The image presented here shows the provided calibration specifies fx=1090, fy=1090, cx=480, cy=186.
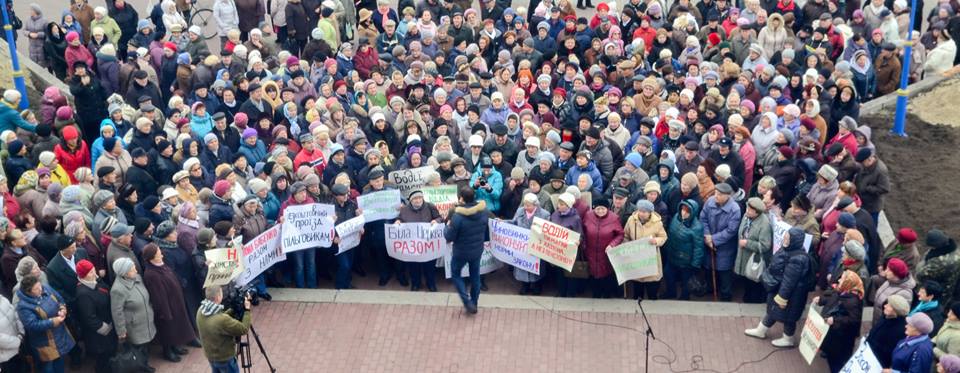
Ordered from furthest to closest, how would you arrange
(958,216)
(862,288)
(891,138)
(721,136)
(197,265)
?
(891,138), (958,216), (721,136), (197,265), (862,288)

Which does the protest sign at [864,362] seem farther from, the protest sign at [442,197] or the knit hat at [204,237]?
the knit hat at [204,237]

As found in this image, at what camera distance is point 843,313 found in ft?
36.8

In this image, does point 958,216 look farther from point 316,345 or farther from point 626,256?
point 316,345

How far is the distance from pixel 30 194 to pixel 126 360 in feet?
9.73

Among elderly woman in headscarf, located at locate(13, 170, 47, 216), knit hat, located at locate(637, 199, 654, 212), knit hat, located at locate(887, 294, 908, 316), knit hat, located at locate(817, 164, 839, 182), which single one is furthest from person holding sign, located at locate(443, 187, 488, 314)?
elderly woman in headscarf, located at locate(13, 170, 47, 216)

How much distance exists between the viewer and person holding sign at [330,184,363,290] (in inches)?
537

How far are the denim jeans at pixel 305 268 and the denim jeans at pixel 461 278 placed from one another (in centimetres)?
188

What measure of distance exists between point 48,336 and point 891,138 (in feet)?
45.1

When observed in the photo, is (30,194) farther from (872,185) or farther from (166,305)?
(872,185)

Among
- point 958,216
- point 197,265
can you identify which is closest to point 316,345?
point 197,265

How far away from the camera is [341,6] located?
21.7 m

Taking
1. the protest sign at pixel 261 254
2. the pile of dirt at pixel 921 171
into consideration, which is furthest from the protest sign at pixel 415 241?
the pile of dirt at pixel 921 171

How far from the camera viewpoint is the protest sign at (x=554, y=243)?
42.8 feet

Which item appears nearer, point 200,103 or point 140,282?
point 140,282
